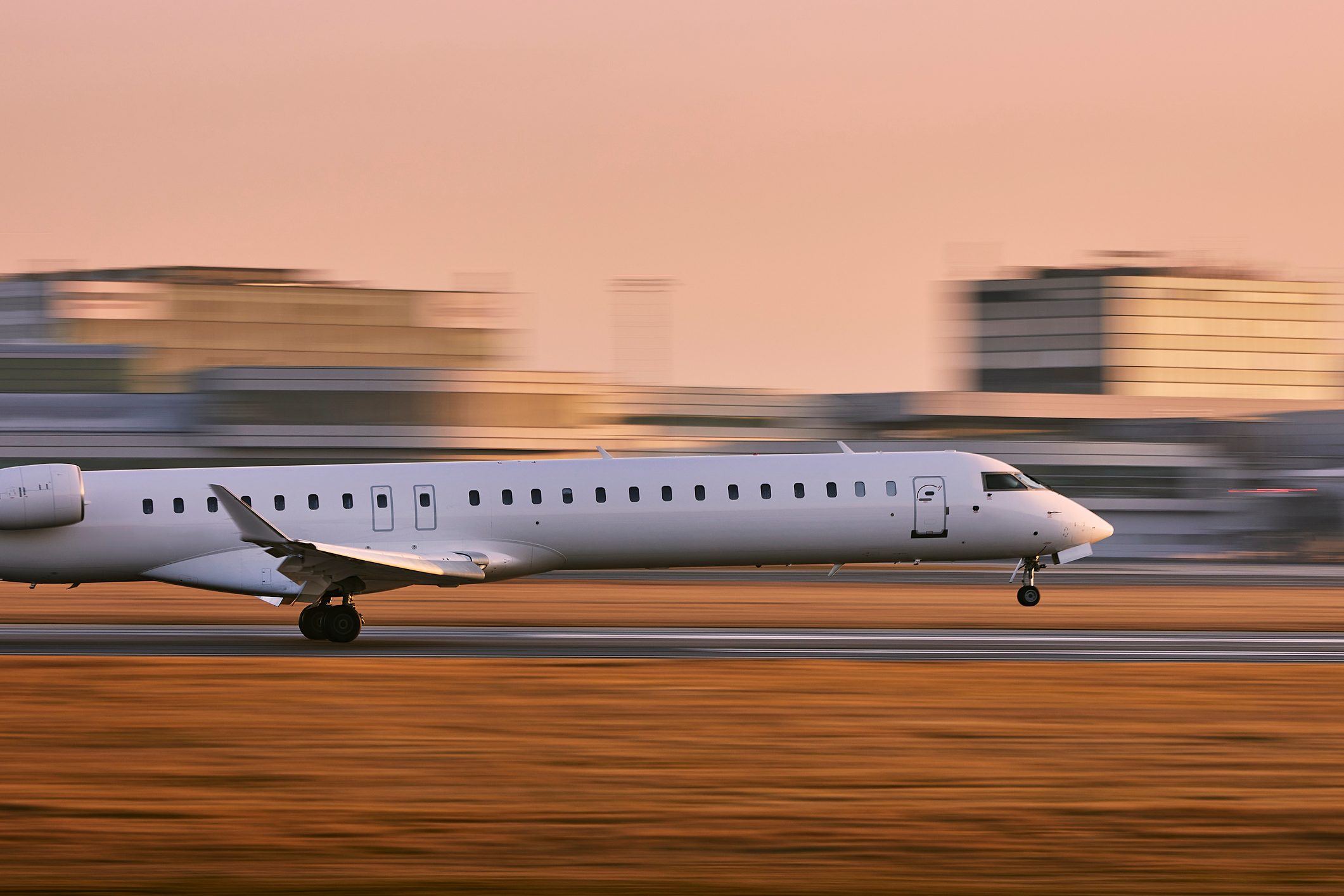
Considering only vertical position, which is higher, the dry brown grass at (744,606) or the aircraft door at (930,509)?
the aircraft door at (930,509)

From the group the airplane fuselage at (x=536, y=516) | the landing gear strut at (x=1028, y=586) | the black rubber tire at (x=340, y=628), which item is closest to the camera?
the black rubber tire at (x=340, y=628)

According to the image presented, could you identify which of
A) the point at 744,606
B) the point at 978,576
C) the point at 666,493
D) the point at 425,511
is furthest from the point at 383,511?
the point at 978,576

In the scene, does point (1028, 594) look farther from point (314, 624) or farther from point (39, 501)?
point (39, 501)

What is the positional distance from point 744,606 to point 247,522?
1229 centimetres

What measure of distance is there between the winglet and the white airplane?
1.95 ft

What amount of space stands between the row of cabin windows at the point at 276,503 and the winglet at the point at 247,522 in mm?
2168

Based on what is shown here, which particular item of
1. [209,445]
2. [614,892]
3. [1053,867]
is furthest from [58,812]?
[209,445]

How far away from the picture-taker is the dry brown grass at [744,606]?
2747cm

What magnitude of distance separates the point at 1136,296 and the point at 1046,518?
10461cm

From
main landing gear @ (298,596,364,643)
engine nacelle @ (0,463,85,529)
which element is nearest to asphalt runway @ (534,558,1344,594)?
main landing gear @ (298,596,364,643)

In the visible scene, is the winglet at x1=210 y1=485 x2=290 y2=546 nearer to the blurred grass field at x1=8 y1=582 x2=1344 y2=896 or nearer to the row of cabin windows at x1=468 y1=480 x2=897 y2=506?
the blurred grass field at x1=8 y1=582 x2=1344 y2=896

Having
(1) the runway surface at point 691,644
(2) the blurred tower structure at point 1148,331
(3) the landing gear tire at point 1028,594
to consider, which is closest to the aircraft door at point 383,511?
(1) the runway surface at point 691,644

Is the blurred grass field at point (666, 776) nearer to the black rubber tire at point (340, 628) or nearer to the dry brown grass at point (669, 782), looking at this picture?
the dry brown grass at point (669, 782)

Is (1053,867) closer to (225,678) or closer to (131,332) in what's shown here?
(225,678)
